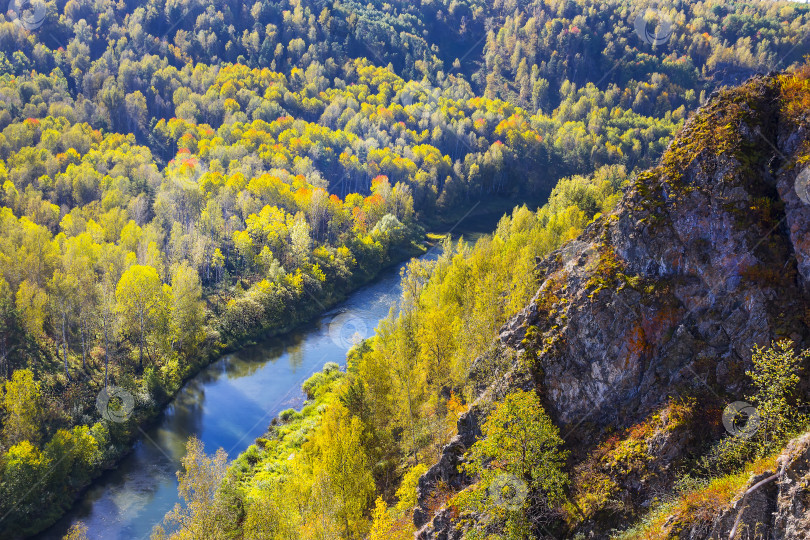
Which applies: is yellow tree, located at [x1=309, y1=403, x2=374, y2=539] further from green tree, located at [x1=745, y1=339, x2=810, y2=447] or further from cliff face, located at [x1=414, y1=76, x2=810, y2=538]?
green tree, located at [x1=745, y1=339, x2=810, y2=447]

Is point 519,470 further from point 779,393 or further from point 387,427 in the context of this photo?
point 387,427

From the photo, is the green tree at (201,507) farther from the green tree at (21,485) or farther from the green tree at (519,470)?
the green tree at (21,485)

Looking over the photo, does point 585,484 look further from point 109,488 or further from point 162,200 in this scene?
point 162,200

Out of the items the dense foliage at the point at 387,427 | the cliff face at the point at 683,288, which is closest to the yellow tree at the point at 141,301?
the dense foliage at the point at 387,427

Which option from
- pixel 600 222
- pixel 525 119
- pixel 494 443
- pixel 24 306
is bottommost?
pixel 525 119

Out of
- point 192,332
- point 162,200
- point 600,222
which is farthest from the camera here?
point 162,200

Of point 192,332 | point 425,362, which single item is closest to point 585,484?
point 425,362

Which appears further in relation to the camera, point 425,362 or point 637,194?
point 425,362
